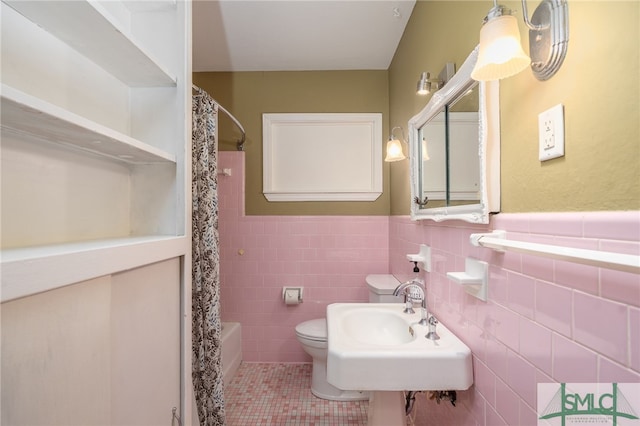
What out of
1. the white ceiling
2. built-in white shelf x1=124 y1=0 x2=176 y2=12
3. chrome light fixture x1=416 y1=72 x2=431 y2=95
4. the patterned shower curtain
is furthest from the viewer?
the white ceiling

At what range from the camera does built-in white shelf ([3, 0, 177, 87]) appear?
0.78 m

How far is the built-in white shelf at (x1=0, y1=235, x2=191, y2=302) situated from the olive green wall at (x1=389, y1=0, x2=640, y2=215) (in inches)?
44.1

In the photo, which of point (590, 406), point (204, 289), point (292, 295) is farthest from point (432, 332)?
point (292, 295)

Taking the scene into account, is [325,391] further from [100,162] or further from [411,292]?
[100,162]

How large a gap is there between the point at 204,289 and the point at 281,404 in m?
1.03

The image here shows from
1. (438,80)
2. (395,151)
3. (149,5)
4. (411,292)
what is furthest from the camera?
(395,151)

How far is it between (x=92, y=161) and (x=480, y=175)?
52.1 inches

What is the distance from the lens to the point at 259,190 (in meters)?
2.65

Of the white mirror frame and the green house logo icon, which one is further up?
the white mirror frame

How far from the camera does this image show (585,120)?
0.64 m

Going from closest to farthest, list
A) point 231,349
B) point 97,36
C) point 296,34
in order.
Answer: point 97,36 < point 296,34 < point 231,349

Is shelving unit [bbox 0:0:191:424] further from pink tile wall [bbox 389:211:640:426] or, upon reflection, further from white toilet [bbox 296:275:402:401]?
pink tile wall [bbox 389:211:640:426]

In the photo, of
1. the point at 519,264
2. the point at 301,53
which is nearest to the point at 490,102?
the point at 519,264

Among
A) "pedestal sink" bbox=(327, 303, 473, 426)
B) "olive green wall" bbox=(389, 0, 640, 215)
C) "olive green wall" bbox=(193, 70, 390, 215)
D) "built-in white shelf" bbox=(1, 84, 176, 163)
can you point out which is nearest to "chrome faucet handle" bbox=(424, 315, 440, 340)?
"pedestal sink" bbox=(327, 303, 473, 426)
